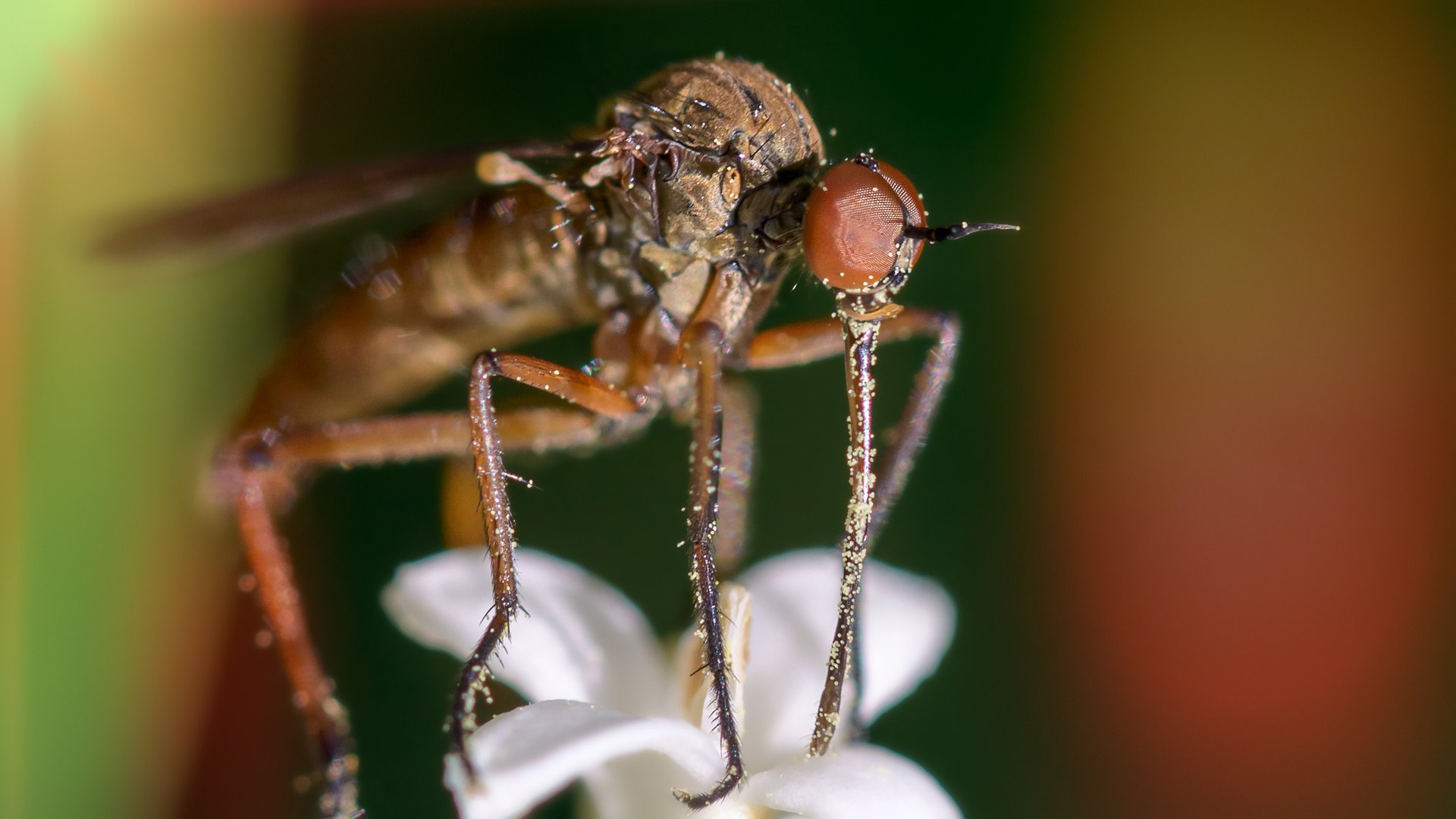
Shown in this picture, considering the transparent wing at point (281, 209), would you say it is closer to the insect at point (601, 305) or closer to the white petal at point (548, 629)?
the insect at point (601, 305)

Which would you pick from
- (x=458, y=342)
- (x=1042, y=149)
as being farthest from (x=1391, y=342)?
(x=458, y=342)

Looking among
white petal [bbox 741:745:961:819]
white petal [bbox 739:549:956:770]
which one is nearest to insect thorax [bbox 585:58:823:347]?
white petal [bbox 739:549:956:770]

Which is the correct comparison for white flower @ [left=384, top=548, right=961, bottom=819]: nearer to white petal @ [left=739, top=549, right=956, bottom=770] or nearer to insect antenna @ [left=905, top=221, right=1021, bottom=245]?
white petal @ [left=739, top=549, right=956, bottom=770]

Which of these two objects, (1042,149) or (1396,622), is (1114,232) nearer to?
(1042,149)

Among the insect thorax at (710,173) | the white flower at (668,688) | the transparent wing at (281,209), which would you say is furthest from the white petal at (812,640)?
the transparent wing at (281,209)

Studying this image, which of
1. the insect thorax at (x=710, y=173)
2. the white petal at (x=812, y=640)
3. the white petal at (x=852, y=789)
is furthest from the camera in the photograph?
the insect thorax at (x=710, y=173)

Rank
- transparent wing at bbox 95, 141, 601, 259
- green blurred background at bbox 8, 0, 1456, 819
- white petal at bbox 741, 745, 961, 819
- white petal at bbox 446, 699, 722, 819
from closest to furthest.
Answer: white petal at bbox 446, 699, 722, 819, white petal at bbox 741, 745, 961, 819, transparent wing at bbox 95, 141, 601, 259, green blurred background at bbox 8, 0, 1456, 819
